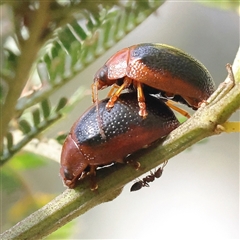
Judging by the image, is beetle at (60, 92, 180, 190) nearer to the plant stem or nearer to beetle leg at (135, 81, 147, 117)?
beetle leg at (135, 81, 147, 117)

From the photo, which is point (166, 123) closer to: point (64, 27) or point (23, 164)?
point (64, 27)

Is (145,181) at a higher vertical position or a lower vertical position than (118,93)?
lower

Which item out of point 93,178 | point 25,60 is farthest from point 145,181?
point 25,60

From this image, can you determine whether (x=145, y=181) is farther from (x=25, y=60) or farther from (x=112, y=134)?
(x=25, y=60)

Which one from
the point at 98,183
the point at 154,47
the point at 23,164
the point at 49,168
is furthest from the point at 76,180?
the point at 49,168

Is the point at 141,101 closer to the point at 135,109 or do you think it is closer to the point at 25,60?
the point at 135,109

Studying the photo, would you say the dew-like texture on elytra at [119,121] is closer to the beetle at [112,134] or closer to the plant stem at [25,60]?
the beetle at [112,134]

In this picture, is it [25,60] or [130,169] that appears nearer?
[130,169]
